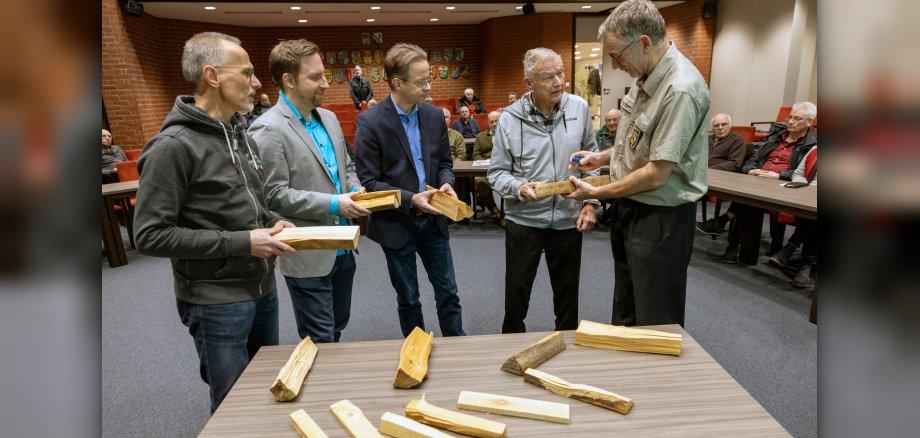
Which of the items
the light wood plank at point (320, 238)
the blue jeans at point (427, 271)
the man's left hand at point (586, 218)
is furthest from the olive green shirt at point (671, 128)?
the light wood plank at point (320, 238)

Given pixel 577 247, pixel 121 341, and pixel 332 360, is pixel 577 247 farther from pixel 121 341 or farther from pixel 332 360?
pixel 121 341

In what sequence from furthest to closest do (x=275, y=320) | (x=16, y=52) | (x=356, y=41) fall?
(x=356, y=41), (x=275, y=320), (x=16, y=52)

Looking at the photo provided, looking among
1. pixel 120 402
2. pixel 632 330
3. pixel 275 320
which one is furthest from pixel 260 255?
pixel 120 402

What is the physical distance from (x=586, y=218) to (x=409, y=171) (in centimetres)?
87

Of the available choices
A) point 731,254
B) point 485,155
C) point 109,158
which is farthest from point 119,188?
point 731,254

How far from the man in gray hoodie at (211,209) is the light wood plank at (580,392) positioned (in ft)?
2.66

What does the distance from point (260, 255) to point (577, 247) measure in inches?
61.1

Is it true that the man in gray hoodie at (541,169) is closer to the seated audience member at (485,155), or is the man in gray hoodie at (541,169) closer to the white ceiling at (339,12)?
the seated audience member at (485,155)

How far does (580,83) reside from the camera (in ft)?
41.9

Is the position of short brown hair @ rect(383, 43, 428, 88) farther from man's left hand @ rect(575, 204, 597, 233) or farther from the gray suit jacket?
man's left hand @ rect(575, 204, 597, 233)

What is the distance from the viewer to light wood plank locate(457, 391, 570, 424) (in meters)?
1.12

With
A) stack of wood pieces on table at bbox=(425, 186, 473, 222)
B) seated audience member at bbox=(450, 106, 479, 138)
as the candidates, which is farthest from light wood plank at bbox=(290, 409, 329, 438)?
seated audience member at bbox=(450, 106, 479, 138)

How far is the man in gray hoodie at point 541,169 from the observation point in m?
2.31

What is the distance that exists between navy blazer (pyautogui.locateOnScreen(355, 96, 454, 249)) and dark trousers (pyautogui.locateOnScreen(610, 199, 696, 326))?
3.07ft
